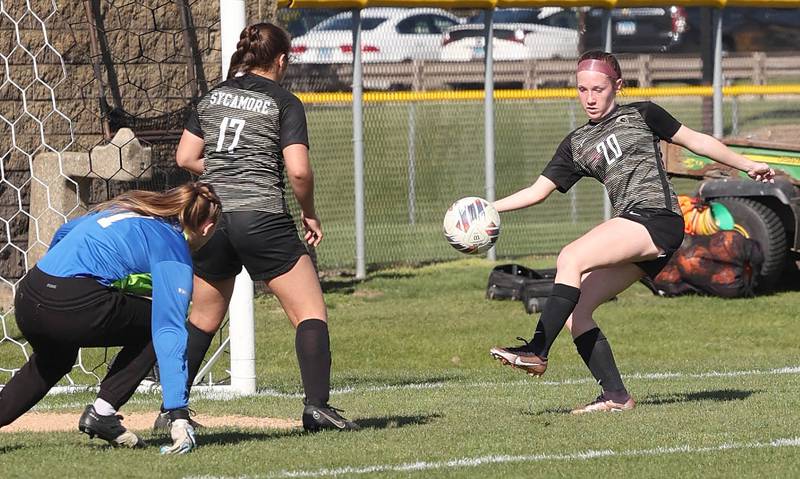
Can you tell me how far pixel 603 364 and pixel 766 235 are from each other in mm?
6444

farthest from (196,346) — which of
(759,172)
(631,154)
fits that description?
(759,172)

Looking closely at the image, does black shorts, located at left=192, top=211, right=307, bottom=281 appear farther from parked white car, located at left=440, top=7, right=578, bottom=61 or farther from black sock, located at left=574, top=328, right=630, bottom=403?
parked white car, located at left=440, top=7, right=578, bottom=61

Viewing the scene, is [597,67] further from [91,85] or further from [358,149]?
[358,149]

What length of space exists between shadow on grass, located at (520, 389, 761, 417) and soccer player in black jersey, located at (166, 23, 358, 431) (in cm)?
130

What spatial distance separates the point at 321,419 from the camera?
259 inches

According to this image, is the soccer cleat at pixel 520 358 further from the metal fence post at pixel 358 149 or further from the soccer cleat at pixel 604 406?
the metal fence post at pixel 358 149

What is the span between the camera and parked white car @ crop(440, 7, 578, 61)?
15.7 m

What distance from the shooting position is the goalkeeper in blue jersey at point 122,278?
5664 millimetres

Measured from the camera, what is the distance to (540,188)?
24.4 ft

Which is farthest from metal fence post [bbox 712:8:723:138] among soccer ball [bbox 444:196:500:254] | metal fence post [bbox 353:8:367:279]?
soccer ball [bbox 444:196:500:254]

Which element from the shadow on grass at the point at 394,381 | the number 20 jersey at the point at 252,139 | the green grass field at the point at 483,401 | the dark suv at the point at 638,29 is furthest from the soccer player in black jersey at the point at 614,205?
the dark suv at the point at 638,29

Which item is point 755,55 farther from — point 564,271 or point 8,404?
point 8,404

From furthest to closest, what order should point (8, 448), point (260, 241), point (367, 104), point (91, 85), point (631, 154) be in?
1. point (367, 104)
2. point (91, 85)
3. point (631, 154)
4. point (260, 241)
5. point (8, 448)

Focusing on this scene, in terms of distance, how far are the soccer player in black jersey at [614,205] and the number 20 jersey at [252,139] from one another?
1.40 metres
